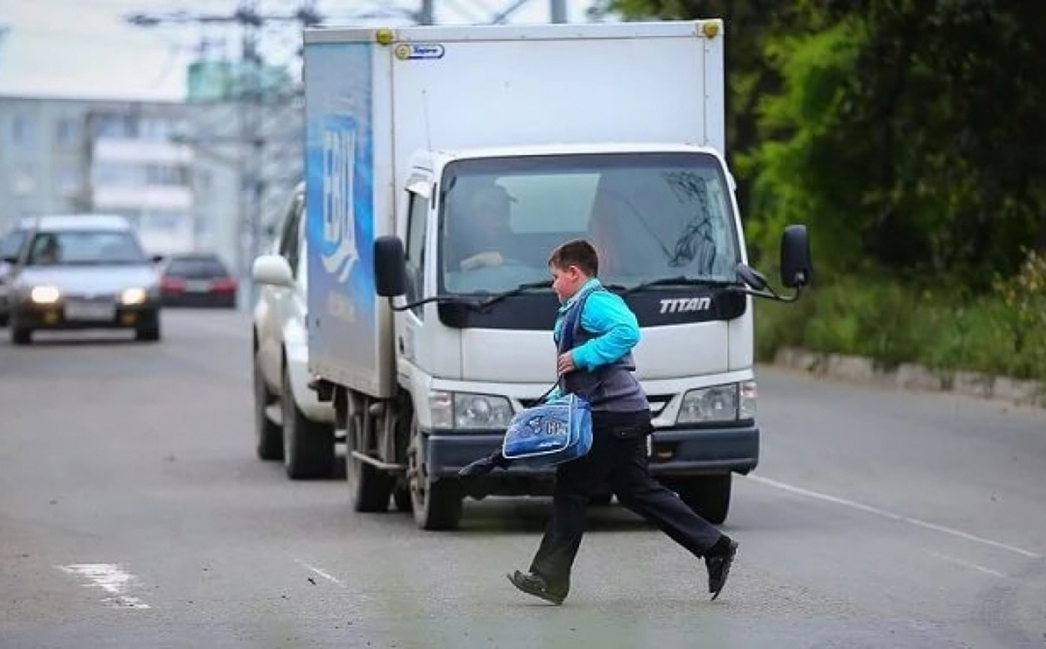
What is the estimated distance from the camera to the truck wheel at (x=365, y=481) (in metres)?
15.6

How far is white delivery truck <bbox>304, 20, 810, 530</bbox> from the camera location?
13.8 metres

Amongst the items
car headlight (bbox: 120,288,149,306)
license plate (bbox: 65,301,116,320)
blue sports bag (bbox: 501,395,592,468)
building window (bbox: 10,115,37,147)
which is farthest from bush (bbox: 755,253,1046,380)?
building window (bbox: 10,115,37,147)

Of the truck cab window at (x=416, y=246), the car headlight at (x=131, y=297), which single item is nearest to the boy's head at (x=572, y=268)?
the truck cab window at (x=416, y=246)

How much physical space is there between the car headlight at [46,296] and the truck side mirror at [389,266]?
24.1 metres

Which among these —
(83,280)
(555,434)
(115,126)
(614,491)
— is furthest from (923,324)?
(115,126)

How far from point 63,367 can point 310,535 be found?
18754mm

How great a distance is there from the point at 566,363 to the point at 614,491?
0.61 m

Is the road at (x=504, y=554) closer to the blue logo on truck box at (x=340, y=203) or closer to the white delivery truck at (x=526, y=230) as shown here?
the white delivery truck at (x=526, y=230)

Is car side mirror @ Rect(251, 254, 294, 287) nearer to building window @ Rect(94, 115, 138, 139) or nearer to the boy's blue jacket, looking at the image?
the boy's blue jacket

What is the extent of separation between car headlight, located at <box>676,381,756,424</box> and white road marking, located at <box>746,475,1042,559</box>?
133cm

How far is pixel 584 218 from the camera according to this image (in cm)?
1420

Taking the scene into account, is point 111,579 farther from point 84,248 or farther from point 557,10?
point 84,248

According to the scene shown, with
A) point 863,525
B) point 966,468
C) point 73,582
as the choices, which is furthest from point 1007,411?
point 73,582

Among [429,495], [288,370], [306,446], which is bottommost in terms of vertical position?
[306,446]
